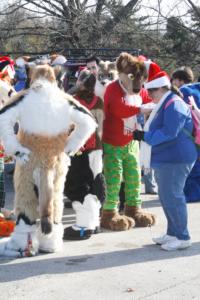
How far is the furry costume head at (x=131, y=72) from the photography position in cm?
663

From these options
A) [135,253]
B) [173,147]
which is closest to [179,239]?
[135,253]

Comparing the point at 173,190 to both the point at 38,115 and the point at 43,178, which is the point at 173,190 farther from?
the point at 38,115

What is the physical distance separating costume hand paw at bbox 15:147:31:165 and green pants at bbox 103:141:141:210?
1443 mm

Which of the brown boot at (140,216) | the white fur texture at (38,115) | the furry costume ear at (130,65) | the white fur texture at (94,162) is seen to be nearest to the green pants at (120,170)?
the brown boot at (140,216)

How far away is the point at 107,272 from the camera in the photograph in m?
5.26

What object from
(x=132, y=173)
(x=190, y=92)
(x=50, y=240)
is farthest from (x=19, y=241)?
(x=190, y=92)

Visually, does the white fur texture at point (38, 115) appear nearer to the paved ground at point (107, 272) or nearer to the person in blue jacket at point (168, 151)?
the person in blue jacket at point (168, 151)

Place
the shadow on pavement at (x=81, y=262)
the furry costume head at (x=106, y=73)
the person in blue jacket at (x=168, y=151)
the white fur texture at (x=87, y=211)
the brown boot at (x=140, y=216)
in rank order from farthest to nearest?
the furry costume head at (x=106, y=73) < the brown boot at (x=140, y=216) < the white fur texture at (x=87, y=211) < the person in blue jacket at (x=168, y=151) < the shadow on pavement at (x=81, y=262)

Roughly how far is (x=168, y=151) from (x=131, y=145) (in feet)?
3.58

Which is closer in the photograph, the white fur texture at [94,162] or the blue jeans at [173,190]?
the blue jeans at [173,190]

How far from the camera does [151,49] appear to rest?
17188 mm

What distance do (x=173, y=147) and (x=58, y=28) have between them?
11.5 metres

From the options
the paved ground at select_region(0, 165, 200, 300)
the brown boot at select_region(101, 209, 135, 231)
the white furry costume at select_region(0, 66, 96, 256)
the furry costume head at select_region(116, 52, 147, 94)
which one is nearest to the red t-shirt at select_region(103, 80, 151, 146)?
the furry costume head at select_region(116, 52, 147, 94)

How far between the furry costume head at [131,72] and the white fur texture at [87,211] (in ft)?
4.21
